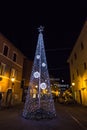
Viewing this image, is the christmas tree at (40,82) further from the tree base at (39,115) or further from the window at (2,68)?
the window at (2,68)

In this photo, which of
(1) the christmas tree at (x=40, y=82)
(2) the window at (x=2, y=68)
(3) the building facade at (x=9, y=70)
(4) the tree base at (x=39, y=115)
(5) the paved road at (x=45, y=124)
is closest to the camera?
(5) the paved road at (x=45, y=124)

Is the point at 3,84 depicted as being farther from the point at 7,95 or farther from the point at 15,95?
the point at 15,95

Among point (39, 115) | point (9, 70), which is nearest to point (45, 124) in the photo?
point (39, 115)

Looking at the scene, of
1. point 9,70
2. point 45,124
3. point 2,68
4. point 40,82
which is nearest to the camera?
point 45,124

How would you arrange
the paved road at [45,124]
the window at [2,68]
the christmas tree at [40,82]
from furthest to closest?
the window at [2,68] < the christmas tree at [40,82] < the paved road at [45,124]

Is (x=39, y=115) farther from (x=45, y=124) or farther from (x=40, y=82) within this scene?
(x=40, y=82)

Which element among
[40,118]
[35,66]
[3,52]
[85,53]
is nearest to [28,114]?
[40,118]

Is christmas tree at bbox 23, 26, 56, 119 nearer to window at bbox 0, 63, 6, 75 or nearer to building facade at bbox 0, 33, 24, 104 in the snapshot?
building facade at bbox 0, 33, 24, 104

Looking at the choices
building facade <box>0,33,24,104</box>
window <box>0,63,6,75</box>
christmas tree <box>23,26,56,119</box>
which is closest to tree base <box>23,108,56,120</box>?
christmas tree <box>23,26,56,119</box>

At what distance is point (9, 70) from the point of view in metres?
22.0

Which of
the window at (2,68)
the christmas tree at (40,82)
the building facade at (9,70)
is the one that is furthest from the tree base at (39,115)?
the window at (2,68)

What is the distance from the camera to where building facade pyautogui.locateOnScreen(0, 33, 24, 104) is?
19703mm

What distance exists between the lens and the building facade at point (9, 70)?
19703 millimetres

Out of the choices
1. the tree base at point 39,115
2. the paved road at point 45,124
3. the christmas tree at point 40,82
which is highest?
the christmas tree at point 40,82
